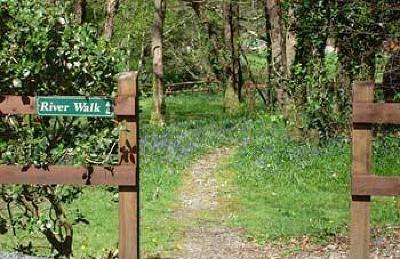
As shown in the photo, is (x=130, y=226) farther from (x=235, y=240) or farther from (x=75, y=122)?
(x=235, y=240)

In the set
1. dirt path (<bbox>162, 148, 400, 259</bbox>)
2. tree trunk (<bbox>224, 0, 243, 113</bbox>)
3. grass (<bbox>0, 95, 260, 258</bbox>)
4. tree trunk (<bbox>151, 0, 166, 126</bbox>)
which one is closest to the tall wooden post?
grass (<bbox>0, 95, 260, 258</bbox>)

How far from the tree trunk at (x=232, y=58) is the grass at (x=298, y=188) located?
1155cm

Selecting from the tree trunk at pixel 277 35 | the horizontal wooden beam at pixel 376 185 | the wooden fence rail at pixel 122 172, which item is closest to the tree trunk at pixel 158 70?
the tree trunk at pixel 277 35

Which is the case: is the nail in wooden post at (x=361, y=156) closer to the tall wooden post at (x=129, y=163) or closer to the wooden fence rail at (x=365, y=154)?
the wooden fence rail at (x=365, y=154)

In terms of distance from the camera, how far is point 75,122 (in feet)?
21.0

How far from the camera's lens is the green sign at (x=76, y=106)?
229 inches

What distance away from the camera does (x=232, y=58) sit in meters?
29.8

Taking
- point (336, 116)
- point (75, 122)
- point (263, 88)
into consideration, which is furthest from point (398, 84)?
point (263, 88)

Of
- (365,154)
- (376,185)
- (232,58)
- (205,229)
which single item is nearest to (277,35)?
(205,229)

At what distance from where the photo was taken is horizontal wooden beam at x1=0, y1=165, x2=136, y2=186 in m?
5.85

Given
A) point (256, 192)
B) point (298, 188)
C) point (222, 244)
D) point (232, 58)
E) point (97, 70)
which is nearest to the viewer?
point (97, 70)

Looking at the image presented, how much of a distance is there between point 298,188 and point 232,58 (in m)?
17.5

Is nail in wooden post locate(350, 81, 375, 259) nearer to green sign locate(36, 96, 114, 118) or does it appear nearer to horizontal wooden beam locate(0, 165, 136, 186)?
horizontal wooden beam locate(0, 165, 136, 186)

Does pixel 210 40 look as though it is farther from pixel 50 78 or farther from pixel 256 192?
pixel 50 78
